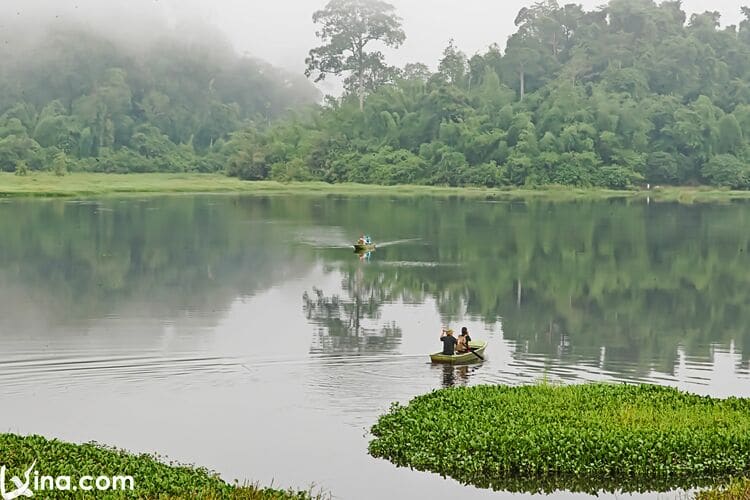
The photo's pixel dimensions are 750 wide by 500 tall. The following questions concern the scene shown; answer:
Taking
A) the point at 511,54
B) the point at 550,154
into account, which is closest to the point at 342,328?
the point at 550,154

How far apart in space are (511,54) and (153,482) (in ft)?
385

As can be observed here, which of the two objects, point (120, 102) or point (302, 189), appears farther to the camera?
point (120, 102)

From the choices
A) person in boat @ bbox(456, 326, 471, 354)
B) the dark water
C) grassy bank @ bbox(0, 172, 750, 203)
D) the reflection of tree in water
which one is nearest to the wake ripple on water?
the dark water

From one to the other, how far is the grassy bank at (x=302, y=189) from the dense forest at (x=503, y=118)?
223 centimetres

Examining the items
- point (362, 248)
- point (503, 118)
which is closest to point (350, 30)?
point (503, 118)

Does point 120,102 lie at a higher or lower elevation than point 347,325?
higher

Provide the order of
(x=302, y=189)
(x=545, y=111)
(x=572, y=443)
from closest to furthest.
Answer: (x=572, y=443), (x=302, y=189), (x=545, y=111)

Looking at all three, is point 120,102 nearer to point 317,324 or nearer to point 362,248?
point 362,248

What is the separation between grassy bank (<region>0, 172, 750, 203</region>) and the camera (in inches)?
3959

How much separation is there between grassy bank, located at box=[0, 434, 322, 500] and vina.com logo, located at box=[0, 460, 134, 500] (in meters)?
0.07

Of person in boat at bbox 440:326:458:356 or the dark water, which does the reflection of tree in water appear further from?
person in boat at bbox 440:326:458:356

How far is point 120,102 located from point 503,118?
2517 inches

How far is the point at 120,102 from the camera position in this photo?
154875mm

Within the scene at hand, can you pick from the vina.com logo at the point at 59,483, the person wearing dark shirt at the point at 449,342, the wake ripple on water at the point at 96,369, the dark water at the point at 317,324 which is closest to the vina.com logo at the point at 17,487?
the vina.com logo at the point at 59,483
